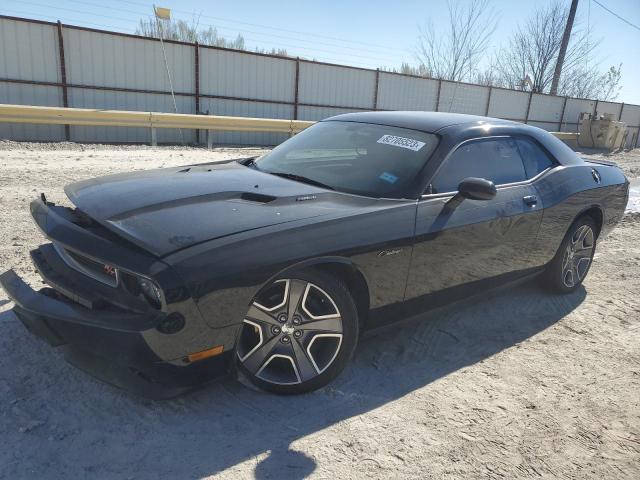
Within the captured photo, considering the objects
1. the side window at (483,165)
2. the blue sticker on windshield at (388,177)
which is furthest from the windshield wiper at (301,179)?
the side window at (483,165)

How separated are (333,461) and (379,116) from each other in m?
2.71

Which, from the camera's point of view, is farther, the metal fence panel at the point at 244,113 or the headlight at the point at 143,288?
the metal fence panel at the point at 244,113

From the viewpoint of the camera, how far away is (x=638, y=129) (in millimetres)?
30922

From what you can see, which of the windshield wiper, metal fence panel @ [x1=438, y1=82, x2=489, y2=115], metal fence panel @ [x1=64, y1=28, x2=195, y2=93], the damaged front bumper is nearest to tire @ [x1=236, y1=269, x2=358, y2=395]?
the damaged front bumper

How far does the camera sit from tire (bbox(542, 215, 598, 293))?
4.50m

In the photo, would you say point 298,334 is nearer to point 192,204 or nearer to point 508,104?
point 192,204

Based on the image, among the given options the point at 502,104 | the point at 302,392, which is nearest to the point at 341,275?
the point at 302,392

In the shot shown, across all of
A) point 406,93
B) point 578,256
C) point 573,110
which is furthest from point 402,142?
point 573,110

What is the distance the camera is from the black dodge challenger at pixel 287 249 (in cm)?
235

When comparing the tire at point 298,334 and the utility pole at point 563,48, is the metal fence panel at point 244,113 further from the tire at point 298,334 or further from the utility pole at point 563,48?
the utility pole at point 563,48

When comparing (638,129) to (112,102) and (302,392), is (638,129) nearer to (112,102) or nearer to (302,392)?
(112,102)

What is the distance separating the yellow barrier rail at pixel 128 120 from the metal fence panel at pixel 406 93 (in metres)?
6.28

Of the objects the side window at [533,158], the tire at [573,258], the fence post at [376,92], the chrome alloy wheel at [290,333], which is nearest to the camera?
the chrome alloy wheel at [290,333]

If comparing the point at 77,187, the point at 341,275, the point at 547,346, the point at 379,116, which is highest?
the point at 379,116
